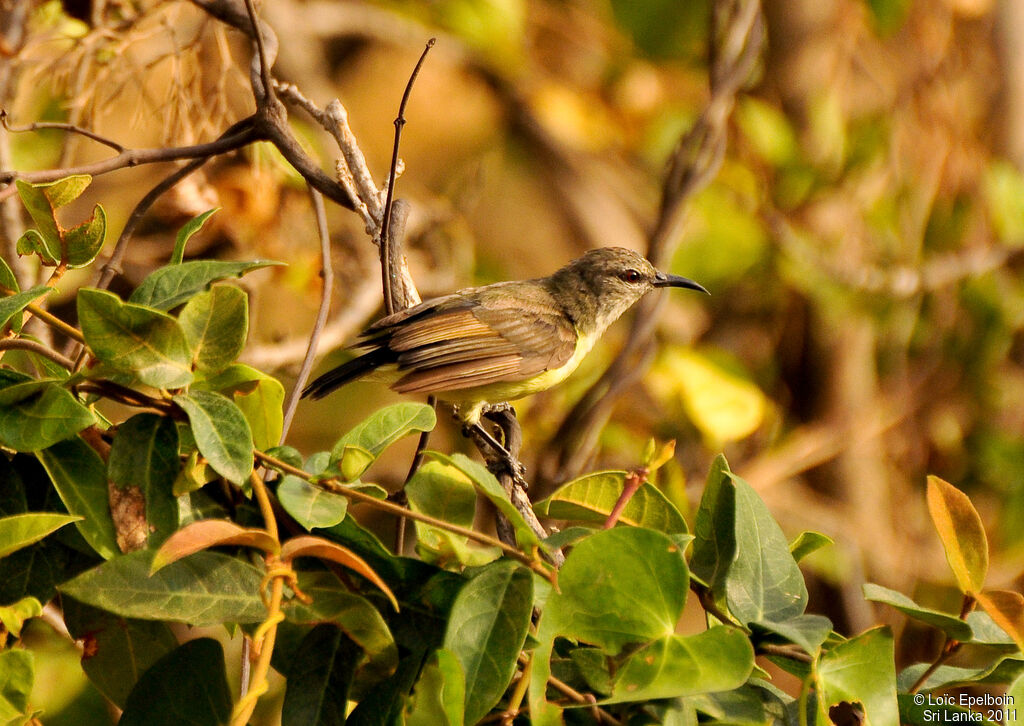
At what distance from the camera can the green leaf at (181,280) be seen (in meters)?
1.41

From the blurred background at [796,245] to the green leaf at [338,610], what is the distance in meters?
3.20

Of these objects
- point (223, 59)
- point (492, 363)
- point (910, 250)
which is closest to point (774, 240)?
point (910, 250)

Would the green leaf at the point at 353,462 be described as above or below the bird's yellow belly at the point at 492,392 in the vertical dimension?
above

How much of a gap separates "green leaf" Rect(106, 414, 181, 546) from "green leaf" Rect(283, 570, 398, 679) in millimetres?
196

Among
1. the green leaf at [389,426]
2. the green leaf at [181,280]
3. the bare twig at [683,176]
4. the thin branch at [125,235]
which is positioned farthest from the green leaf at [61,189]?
the bare twig at [683,176]

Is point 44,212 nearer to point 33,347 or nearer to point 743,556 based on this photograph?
point 33,347

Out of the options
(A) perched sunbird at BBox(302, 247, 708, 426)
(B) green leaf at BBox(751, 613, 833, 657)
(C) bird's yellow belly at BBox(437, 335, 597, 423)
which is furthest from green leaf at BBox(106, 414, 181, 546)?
(C) bird's yellow belly at BBox(437, 335, 597, 423)

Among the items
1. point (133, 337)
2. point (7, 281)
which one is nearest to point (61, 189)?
point (7, 281)

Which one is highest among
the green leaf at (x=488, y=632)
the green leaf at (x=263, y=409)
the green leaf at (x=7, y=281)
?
the green leaf at (x=7, y=281)

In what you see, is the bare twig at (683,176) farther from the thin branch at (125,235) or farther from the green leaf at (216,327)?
the green leaf at (216,327)

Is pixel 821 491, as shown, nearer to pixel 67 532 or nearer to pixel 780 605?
pixel 780 605

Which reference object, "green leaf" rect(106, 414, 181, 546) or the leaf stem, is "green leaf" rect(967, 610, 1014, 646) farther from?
"green leaf" rect(106, 414, 181, 546)

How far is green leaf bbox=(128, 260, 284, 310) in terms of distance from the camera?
1.41 meters

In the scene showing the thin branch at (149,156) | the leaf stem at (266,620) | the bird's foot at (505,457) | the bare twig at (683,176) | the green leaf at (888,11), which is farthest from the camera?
the green leaf at (888,11)
